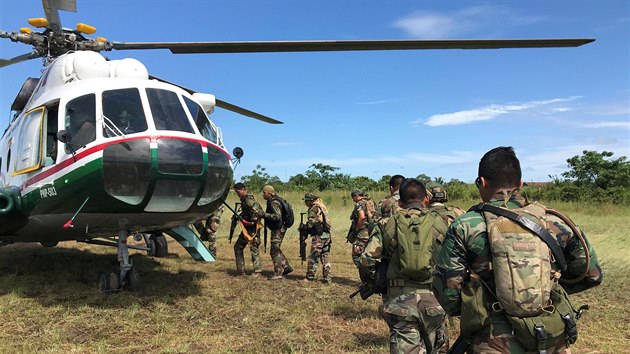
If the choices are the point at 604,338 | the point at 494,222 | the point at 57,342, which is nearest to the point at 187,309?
the point at 57,342

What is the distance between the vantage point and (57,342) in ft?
15.5

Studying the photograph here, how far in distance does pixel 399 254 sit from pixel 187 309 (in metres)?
3.39

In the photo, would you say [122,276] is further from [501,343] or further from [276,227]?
[501,343]

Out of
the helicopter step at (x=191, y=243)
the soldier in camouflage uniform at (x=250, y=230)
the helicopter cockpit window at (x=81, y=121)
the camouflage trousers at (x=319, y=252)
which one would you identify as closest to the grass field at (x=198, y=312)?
the camouflage trousers at (x=319, y=252)

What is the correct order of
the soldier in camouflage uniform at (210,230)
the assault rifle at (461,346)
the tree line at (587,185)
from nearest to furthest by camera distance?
1. the assault rifle at (461,346)
2. the soldier in camouflage uniform at (210,230)
3. the tree line at (587,185)

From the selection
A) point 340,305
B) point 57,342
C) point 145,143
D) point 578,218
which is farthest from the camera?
point 578,218

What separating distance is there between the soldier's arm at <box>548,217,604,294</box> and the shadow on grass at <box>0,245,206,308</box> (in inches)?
204

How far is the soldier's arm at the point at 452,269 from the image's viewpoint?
7.64 feet

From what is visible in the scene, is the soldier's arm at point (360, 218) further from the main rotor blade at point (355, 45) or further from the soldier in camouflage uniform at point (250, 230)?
the main rotor blade at point (355, 45)

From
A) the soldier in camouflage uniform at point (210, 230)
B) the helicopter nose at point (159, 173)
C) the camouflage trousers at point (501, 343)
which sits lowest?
the soldier in camouflage uniform at point (210, 230)

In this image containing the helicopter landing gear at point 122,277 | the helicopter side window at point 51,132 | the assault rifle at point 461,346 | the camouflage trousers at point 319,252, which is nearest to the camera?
the assault rifle at point 461,346

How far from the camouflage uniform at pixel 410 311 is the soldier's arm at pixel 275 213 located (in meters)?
4.80

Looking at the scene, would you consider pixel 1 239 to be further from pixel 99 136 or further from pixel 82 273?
pixel 99 136

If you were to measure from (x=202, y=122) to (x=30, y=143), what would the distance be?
7.82 ft
